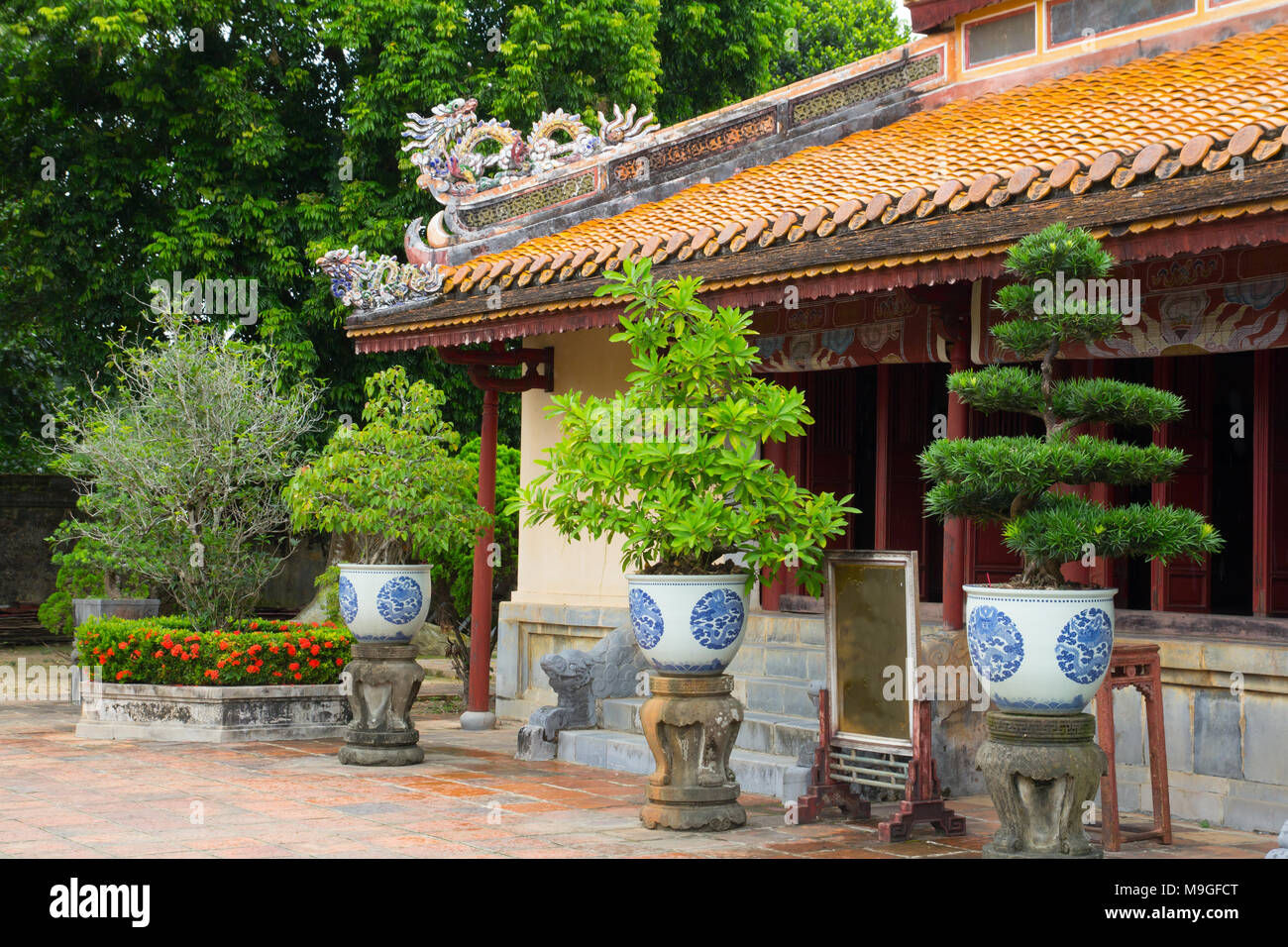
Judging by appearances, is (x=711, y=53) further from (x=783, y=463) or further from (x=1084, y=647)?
(x=1084, y=647)

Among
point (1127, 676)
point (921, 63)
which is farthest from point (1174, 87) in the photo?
point (1127, 676)

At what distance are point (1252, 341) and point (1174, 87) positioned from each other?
82.1 inches

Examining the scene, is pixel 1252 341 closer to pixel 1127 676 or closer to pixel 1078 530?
pixel 1127 676

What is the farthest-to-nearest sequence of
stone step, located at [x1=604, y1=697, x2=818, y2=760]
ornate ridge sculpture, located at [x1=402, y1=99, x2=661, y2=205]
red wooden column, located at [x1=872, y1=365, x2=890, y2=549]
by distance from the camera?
1. ornate ridge sculpture, located at [x1=402, y1=99, x2=661, y2=205]
2. red wooden column, located at [x1=872, y1=365, x2=890, y2=549]
3. stone step, located at [x1=604, y1=697, x2=818, y2=760]

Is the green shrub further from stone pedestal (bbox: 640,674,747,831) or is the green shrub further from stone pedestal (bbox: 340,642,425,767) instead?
stone pedestal (bbox: 640,674,747,831)

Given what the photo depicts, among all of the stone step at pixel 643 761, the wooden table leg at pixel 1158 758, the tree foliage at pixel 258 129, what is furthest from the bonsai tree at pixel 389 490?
the tree foliage at pixel 258 129

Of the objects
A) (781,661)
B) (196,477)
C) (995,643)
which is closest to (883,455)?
(781,661)

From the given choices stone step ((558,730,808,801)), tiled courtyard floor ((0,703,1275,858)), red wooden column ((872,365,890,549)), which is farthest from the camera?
red wooden column ((872,365,890,549))

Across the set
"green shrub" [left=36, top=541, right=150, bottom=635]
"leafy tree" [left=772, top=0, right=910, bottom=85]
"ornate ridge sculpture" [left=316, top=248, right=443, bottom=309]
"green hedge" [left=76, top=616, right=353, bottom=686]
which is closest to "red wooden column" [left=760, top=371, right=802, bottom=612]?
"ornate ridge sculpture" [left=316, top=248, right=443, bottom=309]

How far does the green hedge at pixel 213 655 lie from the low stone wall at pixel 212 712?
0.41ft

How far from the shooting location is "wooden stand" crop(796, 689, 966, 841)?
7023mm

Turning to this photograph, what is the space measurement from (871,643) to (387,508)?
3.66 m

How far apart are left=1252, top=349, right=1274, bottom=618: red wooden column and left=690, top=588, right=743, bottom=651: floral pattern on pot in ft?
9.62

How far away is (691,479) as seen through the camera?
726 centimetres
